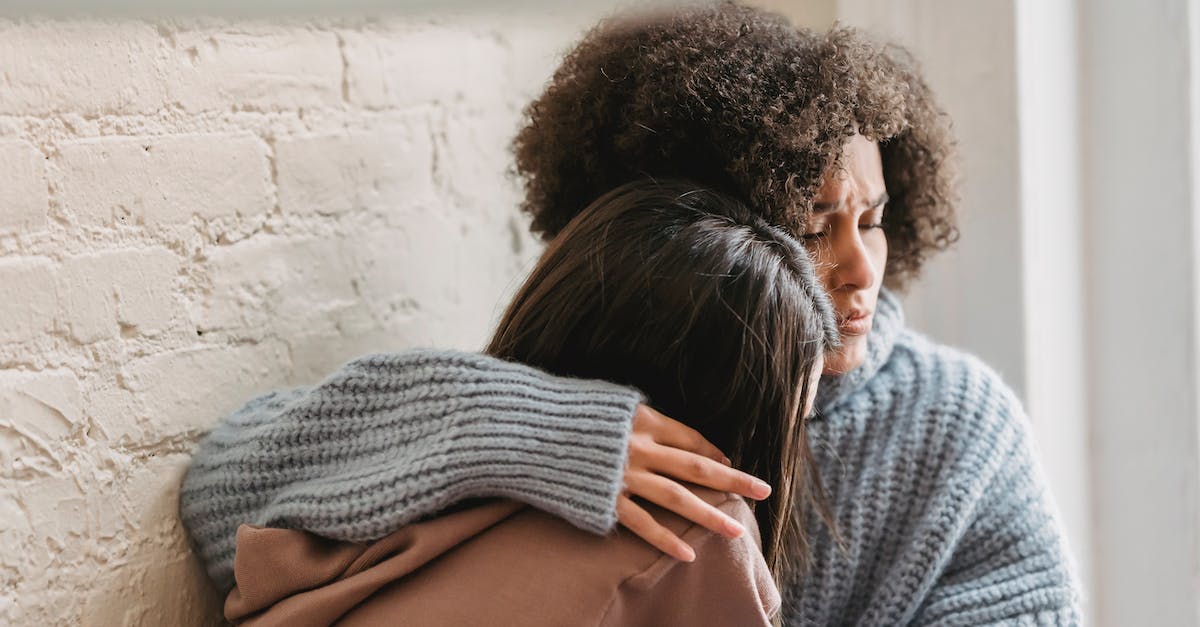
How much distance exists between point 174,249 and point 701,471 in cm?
43

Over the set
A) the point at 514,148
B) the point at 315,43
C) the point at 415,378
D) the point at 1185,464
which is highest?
the point at 315,43

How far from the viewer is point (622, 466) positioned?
0.67 m

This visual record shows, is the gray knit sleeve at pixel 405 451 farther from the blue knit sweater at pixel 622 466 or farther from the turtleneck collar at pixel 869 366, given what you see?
the turtleneck collar at pixel 869 366

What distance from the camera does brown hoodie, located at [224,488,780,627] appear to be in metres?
0.68

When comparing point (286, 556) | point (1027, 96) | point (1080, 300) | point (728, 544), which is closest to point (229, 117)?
point (286, 556)

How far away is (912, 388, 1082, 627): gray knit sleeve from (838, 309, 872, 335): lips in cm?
16

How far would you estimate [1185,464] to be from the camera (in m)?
1.13

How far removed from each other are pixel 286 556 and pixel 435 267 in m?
0.42

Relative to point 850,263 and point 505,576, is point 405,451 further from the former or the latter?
point 850,263

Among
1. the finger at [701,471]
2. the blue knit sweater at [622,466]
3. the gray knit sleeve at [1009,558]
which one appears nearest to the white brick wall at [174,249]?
the blue knit sweater at [622,466]

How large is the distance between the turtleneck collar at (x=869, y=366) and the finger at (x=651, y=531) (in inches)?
13.3

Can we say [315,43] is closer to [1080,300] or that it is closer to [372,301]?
[372,301]

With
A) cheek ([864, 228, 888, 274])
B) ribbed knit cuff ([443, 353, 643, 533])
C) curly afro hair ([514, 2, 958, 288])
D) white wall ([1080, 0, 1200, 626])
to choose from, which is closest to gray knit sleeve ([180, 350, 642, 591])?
ribbed knit cuff ([443, 353, 643, 533])

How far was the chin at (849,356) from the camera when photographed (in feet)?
2.91
